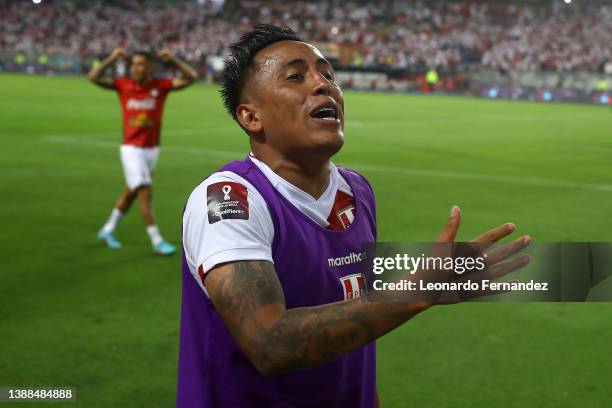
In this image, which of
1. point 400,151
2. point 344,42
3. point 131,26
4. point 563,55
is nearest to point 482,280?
point 400,151

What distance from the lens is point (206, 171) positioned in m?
15.8

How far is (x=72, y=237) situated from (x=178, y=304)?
10.4 ft

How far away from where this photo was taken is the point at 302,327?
206 centimetres

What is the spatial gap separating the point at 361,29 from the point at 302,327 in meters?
61.0

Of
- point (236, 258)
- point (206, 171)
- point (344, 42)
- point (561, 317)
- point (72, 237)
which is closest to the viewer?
point (236, 258)

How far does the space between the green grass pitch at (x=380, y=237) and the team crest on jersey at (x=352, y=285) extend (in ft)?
9.71

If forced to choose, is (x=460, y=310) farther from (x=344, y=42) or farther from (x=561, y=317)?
(x=344, y=42)

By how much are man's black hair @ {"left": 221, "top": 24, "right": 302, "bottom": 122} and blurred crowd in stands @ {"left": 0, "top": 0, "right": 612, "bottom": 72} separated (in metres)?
43.1

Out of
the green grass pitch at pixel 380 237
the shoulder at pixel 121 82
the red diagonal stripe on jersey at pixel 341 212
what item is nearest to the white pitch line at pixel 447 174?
the green grass pitch at pixel 380 237

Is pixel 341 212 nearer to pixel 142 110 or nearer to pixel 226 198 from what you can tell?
pixel 226 198

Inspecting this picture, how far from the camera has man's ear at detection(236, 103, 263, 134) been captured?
2.77 meters

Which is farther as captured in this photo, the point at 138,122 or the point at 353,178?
the point at 138,122

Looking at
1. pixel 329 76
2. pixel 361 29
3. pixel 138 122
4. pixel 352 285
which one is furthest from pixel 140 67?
pixel 361 29

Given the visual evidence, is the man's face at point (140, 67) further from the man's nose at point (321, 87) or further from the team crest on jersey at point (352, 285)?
the team crest on jersey at point (352, 285)
